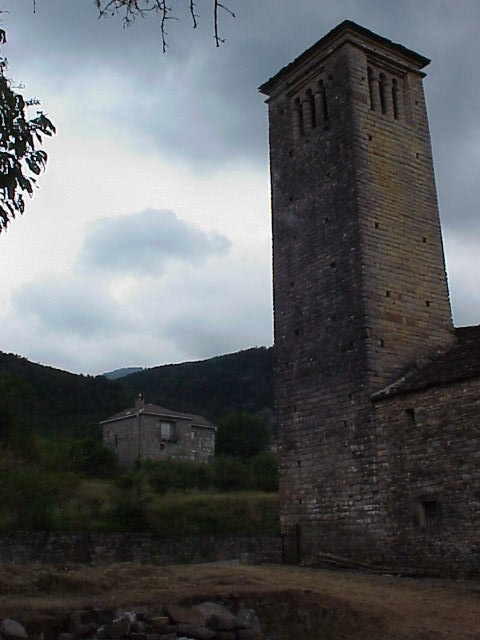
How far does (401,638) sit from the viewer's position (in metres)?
7.91

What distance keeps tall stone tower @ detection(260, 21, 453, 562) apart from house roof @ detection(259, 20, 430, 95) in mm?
35

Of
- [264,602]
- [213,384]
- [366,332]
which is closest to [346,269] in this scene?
[366,332]

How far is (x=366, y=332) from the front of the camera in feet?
50.7

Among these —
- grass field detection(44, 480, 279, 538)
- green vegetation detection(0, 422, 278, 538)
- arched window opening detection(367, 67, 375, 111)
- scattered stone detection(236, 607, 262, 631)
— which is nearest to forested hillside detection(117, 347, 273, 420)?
green vegetation detection(0, 422, 278, 538)

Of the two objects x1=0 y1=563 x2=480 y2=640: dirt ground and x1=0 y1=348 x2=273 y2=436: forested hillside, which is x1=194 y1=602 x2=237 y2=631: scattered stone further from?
x1=0 y1=348 x2=273 y2=436: forested hillside

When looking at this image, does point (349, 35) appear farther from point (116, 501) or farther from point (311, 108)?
point (116, 501)

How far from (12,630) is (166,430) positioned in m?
32.0

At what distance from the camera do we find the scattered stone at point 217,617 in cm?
773

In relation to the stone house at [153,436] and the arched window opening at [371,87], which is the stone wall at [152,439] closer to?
the stone house at [153,436]

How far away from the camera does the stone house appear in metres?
37.5

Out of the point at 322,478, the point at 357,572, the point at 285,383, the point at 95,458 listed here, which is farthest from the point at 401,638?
the point at 95,458

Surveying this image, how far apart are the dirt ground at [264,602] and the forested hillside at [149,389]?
20005mm

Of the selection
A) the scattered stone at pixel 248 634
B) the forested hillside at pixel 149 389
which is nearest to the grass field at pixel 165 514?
the forested hillside at pixel 149 389

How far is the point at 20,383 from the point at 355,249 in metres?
17.4
